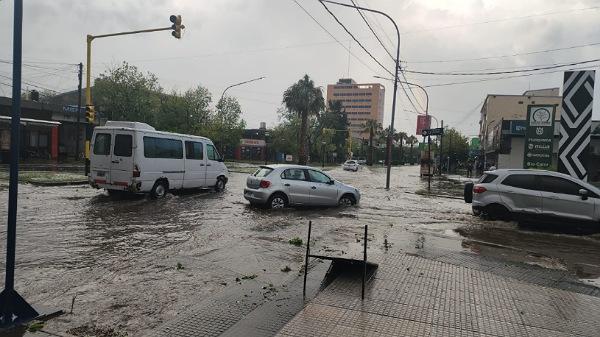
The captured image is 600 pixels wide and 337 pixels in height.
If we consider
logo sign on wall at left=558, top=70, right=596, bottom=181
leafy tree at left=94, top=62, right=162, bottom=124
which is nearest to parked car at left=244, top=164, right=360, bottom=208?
logo sign on wall at left=558, top=70, right=596, bottom=181

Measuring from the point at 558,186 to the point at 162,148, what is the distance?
11678 mm

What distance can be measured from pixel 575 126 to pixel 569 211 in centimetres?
232

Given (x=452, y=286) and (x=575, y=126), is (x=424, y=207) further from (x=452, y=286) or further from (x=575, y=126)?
(x=452, y=286)

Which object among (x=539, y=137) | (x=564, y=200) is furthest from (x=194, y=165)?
(x=539, y=137)

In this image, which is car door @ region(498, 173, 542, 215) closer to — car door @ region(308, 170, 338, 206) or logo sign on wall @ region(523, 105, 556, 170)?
logo sign on wall @ region(523, 105, 556, 170)

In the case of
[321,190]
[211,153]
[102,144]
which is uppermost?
[102,144]

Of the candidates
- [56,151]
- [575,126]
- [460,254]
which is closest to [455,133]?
[56,151]

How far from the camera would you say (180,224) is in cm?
1066

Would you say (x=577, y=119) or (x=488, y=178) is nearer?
(x=577, y=119)

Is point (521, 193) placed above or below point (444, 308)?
above

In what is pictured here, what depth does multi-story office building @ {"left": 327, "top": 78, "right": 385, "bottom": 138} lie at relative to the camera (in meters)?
128

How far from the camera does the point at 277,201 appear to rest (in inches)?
545

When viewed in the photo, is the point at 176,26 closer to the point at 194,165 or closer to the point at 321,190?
the point at 194,165

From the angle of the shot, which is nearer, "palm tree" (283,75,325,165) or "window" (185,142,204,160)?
"window" (185,142,204,160)
